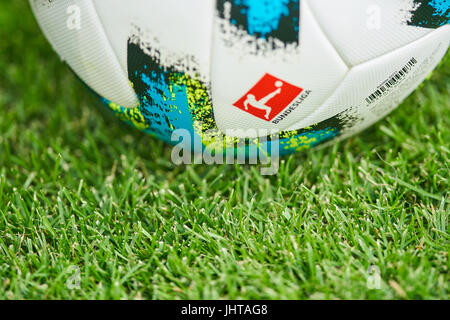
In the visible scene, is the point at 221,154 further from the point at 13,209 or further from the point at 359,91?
the point at 13,209

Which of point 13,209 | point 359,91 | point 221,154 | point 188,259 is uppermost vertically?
point 359,91

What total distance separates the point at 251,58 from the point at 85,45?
551 mm

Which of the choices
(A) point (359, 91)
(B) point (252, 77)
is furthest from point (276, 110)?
(A) point (359, 91)

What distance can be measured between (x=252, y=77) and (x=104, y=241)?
70 centimetres

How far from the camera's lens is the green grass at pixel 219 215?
4.82 feet

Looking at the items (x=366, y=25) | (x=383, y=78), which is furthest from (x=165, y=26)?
(x=383, y=78)

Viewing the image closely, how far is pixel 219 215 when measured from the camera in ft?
5.56

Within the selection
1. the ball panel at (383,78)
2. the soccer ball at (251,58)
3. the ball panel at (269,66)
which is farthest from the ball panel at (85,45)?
the ball panel at (383,78)

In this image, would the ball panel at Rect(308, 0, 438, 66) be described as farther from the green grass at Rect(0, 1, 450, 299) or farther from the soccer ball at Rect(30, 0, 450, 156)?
the green grass at Rect(0, 1, 450, 299)

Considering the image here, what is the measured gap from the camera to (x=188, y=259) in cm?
154

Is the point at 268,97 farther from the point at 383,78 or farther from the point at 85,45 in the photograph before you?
the point at 85,45

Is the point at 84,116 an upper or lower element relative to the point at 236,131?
upper

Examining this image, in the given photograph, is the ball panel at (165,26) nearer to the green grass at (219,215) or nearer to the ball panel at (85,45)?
the ball panel at (85,45)

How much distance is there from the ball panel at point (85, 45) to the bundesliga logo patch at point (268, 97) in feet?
1.27
